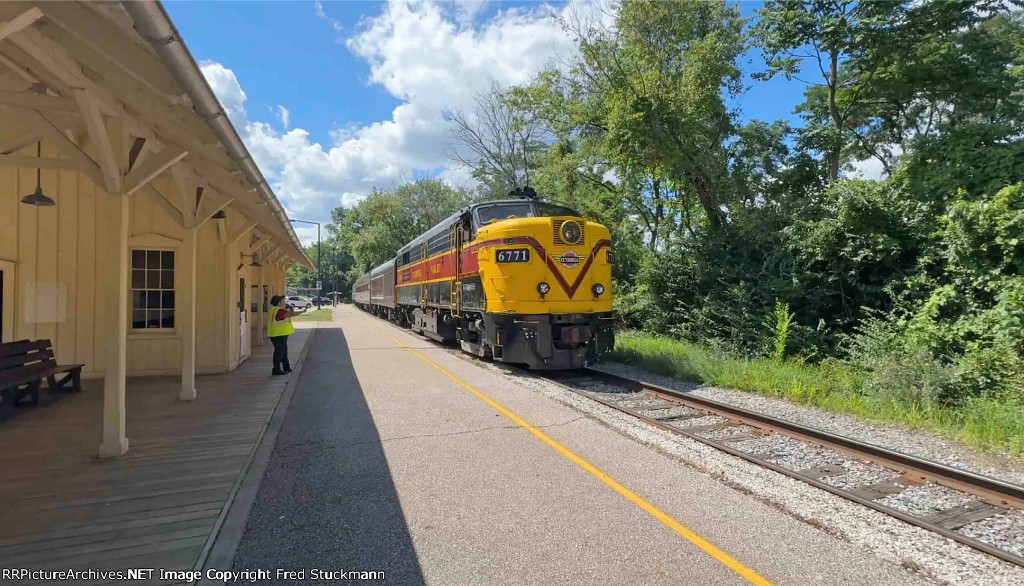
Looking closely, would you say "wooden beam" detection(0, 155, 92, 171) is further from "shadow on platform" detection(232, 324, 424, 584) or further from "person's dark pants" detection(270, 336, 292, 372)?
"person's dark pants" detection(270, 336, 292, 372)

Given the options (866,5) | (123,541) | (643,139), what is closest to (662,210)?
(643,139)

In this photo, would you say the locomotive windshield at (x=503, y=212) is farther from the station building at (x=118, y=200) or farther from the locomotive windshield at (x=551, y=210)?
the station building at (x=118, y=200)

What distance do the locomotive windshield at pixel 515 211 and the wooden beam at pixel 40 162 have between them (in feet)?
23.2

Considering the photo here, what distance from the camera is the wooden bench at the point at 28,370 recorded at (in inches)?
250

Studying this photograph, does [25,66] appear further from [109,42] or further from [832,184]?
[832,184]

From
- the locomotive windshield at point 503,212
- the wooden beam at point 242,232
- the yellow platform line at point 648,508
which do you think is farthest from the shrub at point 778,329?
the wooden beam at point 242,232

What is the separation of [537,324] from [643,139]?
26.5 ft

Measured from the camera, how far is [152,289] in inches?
372

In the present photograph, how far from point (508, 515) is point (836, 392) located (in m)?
7.17

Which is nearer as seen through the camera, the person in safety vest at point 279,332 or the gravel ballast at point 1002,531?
the gravel ballast at point 1002,531

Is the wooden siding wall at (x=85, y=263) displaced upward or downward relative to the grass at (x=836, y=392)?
upward

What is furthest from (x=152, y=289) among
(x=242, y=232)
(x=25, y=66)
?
(x=25, y=66)

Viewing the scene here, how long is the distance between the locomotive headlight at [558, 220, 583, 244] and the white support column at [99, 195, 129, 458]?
6.80 metres

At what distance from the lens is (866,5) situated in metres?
13.1
